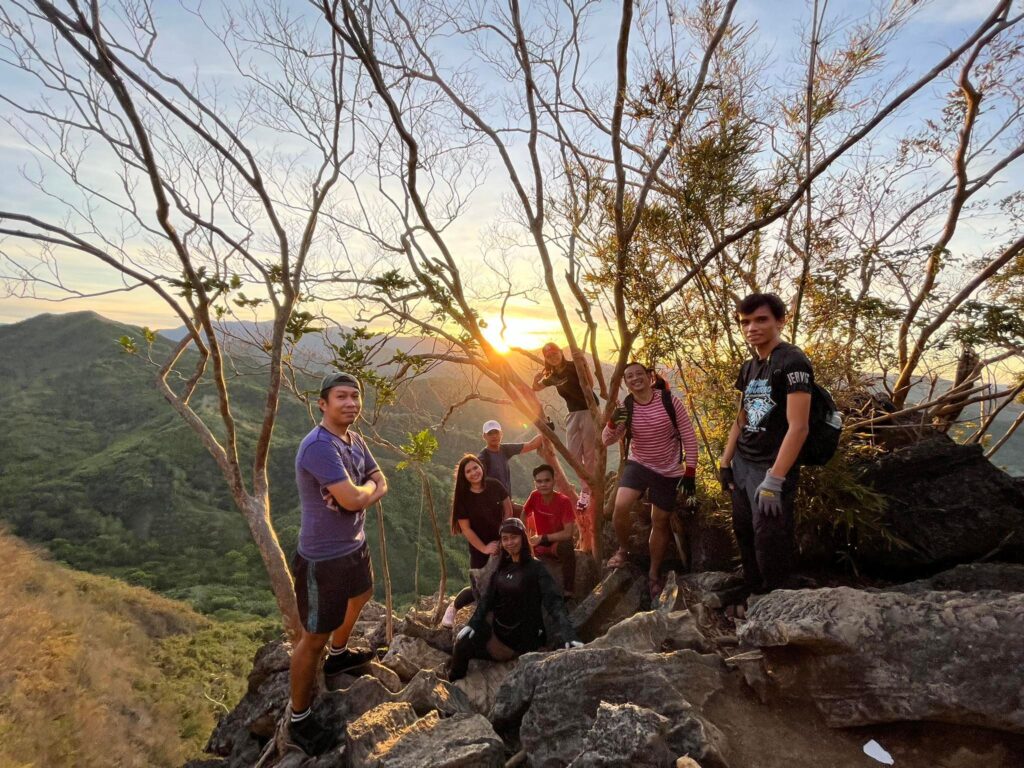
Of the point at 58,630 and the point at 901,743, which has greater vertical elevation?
the point at 901,743

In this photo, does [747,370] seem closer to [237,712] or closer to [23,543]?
[237,712]

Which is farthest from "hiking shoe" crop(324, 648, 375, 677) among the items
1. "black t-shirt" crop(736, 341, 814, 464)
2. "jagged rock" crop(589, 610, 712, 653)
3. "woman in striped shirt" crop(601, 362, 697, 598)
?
"black t-shirt" crop(736, 341, 814, 464)

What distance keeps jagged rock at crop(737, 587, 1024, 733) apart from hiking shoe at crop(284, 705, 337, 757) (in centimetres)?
305

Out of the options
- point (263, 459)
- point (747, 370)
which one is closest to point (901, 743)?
point (747, 370)

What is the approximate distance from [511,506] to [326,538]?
3.10 meters

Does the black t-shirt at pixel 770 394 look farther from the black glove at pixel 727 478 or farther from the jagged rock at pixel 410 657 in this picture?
the jagged rock at pixel 410 657

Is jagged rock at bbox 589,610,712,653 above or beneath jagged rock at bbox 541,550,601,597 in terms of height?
above

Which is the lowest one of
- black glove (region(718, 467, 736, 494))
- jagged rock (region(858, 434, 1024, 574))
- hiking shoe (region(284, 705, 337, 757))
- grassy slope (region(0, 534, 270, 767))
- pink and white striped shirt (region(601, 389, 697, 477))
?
grassy slope (region(0, 534, 270, 767))

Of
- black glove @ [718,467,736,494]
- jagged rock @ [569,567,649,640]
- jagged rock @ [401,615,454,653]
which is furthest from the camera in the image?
jagged rock @ [401,615,454,653]

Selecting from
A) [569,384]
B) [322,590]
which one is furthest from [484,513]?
[322,590]

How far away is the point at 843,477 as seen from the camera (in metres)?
4.52

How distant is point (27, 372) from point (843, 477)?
11674 centimetres

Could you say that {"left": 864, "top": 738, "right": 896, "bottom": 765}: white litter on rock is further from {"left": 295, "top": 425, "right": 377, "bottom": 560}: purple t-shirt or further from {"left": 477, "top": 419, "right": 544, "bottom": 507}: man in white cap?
{"left": 477, "top": 419, "right": 544, "bottom": 507}: man in white cap

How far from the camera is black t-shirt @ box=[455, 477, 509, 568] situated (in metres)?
5.85
